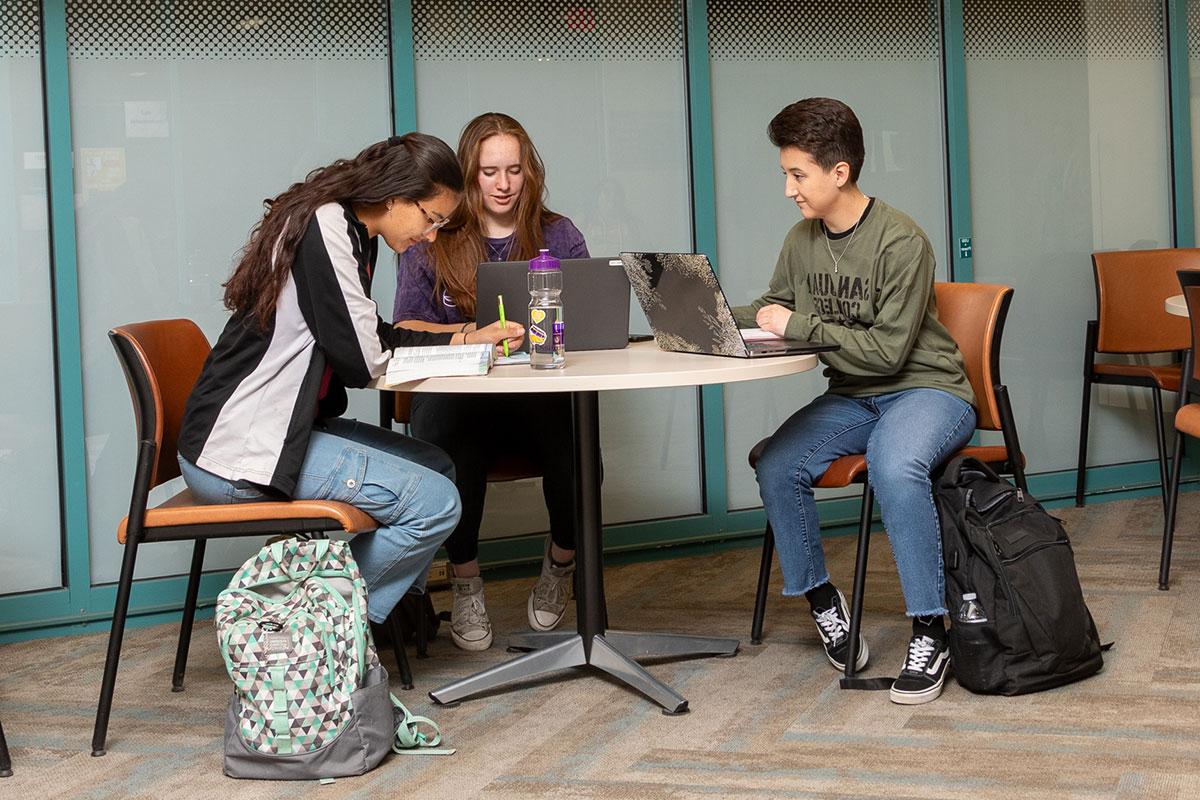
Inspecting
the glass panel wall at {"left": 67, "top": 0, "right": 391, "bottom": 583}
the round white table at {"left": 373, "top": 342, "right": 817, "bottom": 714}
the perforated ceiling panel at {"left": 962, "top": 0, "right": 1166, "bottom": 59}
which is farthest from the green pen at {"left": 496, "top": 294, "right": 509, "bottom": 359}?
the perforated ceiling panel at {"left": 962, "top": 0, "right": 1166, "bottom": 59}

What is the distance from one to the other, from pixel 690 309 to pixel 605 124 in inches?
61.8

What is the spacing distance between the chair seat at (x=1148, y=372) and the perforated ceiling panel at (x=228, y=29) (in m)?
2.60

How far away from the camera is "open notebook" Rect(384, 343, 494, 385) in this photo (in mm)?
2709

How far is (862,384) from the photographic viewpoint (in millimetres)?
3234

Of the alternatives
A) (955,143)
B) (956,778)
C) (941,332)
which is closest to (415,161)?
(941,332)

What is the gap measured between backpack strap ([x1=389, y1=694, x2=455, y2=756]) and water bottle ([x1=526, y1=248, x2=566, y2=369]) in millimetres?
720

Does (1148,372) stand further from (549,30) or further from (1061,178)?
(549,30)

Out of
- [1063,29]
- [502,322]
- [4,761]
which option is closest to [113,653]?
[4,761]

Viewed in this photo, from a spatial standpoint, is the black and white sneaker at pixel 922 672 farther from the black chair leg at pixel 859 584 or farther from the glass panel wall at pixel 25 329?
the glass panel wall at pixel 25 329

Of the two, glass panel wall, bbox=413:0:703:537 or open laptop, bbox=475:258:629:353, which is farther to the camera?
glass panel wall, bbox=413:0:703:537

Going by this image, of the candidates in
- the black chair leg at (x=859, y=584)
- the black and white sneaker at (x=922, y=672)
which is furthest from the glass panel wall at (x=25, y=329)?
the black and white sneaker at (x=922, y=672)

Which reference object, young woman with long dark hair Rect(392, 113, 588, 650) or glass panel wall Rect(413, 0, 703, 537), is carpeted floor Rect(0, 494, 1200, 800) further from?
glass panel wall Rect(413, 0, 703, 537)

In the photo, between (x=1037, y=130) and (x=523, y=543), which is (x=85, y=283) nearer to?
(x=523, y=543)

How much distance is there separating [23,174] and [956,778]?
9.15 feet
